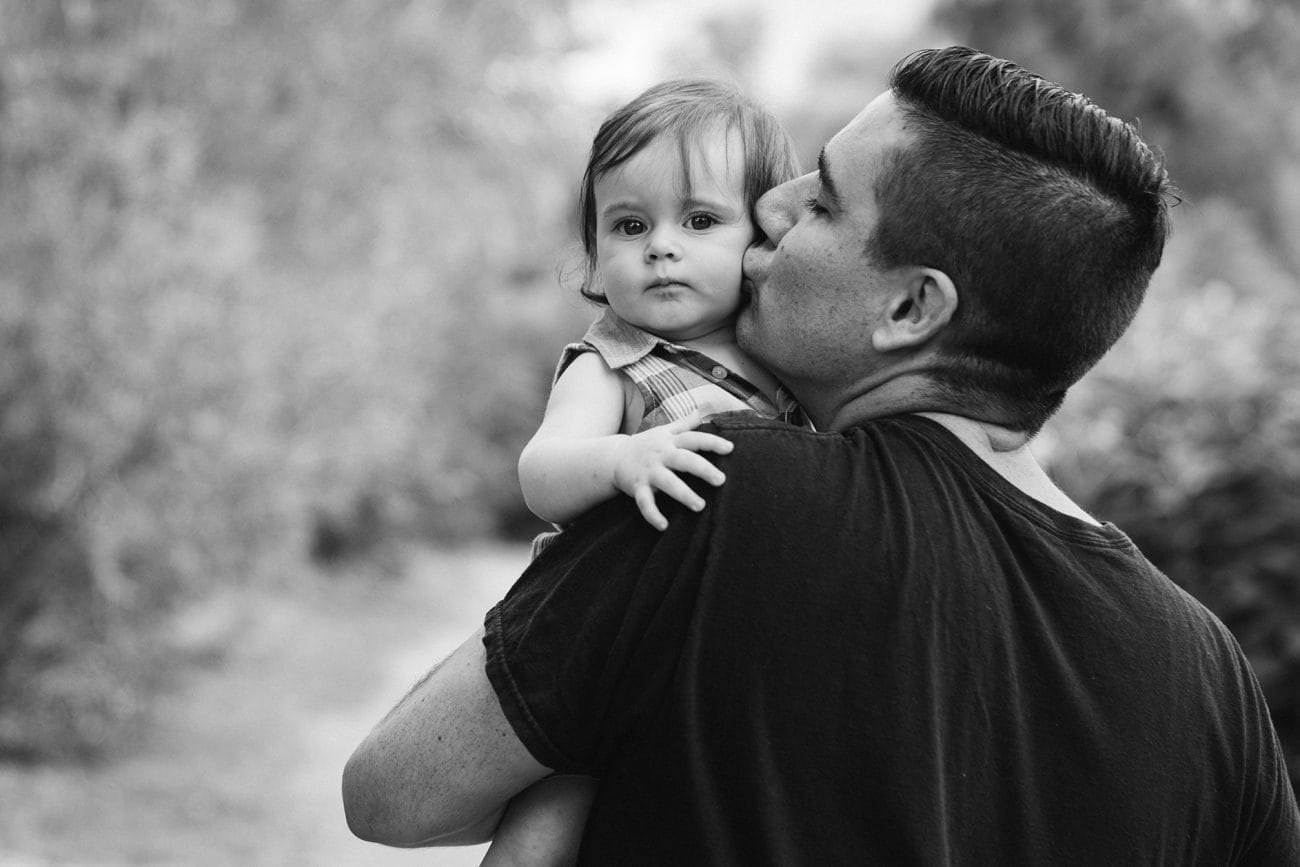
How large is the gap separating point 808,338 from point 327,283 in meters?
8.01

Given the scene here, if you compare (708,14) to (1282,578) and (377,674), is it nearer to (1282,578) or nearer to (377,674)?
(377,674)

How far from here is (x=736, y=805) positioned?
61.7 inches

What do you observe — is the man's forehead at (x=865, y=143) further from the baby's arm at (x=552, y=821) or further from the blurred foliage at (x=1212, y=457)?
the baby's arm at (x=552, y=821)

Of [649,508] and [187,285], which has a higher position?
[187,285]

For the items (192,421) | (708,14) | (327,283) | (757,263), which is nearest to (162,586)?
(192,421)

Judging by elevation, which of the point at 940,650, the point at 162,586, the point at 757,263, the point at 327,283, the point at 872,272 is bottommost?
the point at 940,650

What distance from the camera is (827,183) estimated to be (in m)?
1.88

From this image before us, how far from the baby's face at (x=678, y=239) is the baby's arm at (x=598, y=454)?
0.44 feet

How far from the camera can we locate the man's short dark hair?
1703 millimetres

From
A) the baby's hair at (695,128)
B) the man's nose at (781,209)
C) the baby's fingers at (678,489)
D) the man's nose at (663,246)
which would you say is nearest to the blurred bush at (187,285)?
the baby's hair at (695,128)

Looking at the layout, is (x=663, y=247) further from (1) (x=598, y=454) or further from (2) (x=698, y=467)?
(2) (x=698, y=467)

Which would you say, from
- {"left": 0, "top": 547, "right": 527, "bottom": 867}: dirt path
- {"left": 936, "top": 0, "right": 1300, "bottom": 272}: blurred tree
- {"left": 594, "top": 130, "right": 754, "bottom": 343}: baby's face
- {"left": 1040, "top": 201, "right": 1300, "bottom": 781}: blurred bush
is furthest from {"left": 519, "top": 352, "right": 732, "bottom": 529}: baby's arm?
{"left": 936, "top": 0, "right": 1300, "bottom": 272}: blurred tree

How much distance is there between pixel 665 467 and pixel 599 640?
0.71 ft

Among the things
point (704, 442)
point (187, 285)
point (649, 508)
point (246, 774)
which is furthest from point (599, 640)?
point (246, 774)
